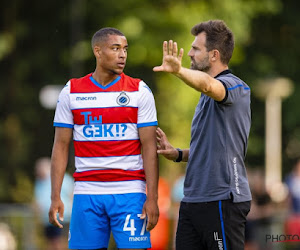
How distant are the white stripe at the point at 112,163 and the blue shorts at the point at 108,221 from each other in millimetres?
227

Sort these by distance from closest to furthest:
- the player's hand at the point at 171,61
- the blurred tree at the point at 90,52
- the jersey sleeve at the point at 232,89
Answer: the player's hand at the point at 171,61
the jersey sleeve at the point at 232,89
the blurred tree at the point at 90,52

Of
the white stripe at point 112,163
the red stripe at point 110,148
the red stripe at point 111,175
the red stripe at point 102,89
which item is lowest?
the red stripe at point 111,175

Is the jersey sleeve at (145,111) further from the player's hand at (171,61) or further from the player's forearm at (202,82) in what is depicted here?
the player's hand at (171,61)

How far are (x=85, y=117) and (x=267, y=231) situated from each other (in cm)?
626

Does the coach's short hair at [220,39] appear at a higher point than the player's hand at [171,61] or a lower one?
higher

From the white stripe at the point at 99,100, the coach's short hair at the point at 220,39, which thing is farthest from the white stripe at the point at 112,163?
the coach's short hair at the point at 220,39

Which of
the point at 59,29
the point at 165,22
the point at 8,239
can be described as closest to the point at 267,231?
the point at 8,239

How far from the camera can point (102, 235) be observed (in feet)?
20.8

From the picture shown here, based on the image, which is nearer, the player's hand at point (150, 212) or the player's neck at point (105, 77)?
the player's hand at point (150, 212)

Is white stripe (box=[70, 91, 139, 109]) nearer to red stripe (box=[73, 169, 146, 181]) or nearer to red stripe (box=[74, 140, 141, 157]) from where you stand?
red stripe (box=[74, 140, 141, 157])

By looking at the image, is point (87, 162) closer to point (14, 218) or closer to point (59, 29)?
point (14, 218)

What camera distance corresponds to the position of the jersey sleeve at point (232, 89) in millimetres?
5824

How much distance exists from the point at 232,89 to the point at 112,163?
118 centimetres

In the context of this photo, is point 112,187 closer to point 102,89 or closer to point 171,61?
point 102,89
